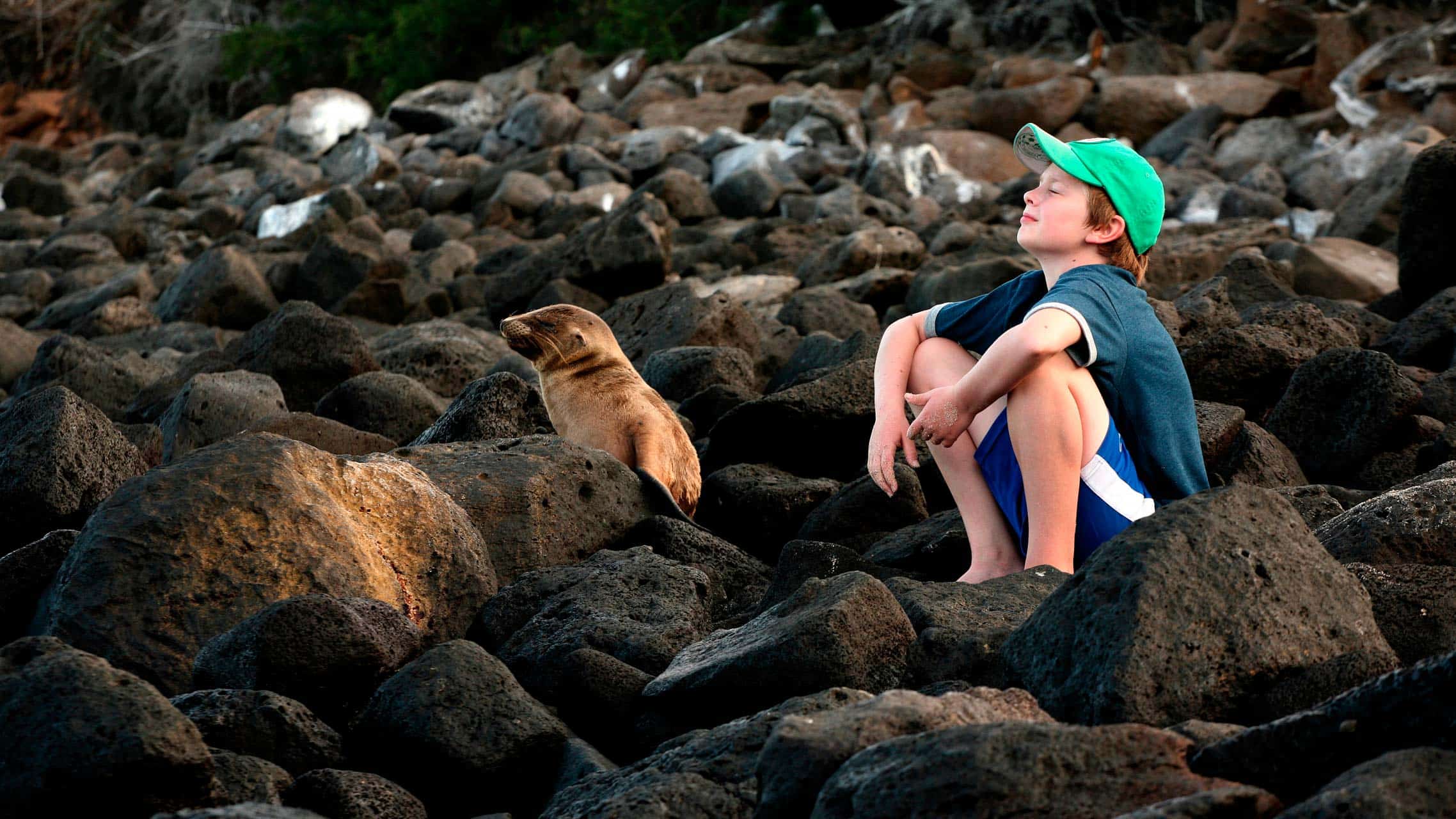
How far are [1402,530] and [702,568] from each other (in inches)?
72.1

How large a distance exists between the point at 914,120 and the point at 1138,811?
52.8 feet

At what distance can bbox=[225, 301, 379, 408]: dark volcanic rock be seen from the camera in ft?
22.9

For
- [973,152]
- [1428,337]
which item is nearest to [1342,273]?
[1428,337]

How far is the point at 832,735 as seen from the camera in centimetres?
223

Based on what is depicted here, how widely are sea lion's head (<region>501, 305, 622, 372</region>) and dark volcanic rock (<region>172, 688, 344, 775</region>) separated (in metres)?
2.89

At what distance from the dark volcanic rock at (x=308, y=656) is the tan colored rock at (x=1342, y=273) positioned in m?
7.00

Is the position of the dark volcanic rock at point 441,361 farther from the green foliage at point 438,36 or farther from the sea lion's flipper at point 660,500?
the green foliage at point 438,36

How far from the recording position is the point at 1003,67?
1833cm

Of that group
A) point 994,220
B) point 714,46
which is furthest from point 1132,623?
point 714,46

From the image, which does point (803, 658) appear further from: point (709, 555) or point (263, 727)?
point (709, 555)

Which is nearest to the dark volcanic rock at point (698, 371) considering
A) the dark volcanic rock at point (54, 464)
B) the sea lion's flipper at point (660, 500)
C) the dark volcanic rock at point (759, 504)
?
the dark volcanic rock at point (759, 504)

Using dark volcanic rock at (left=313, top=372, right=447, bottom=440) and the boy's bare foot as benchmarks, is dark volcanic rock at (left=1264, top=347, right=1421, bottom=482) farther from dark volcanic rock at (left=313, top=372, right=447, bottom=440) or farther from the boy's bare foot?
dark volcanic rock at (left=313, top=372, right=447, bottom=440)

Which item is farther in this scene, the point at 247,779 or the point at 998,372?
the point at 998,372

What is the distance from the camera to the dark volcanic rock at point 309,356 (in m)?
6.99
